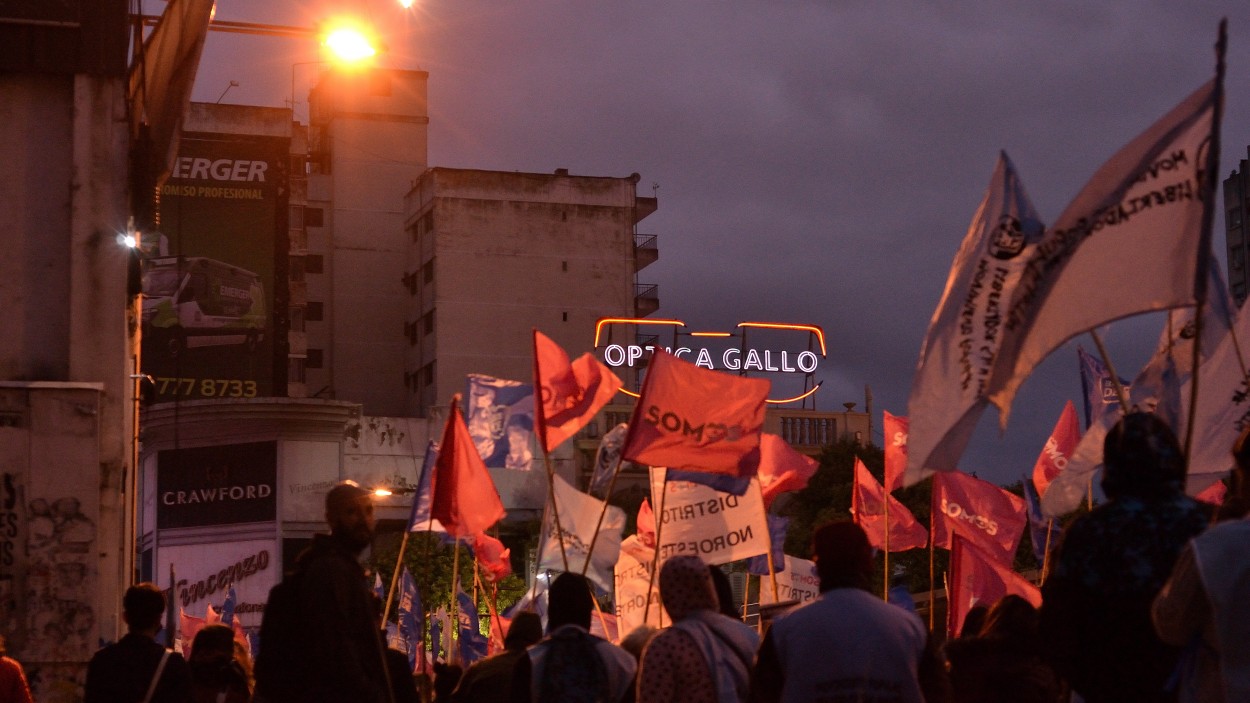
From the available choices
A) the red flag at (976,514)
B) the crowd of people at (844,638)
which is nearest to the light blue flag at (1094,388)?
the red flag at (976,514)

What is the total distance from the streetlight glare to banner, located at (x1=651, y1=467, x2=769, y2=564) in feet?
14.3

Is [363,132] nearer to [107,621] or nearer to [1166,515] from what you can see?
[107,621]

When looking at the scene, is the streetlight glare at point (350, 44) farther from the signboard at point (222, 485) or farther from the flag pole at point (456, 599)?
the signboard at point (222, 485)

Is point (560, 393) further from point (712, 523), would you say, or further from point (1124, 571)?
point (1124, 571)

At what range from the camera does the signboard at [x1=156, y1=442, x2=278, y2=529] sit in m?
54.4

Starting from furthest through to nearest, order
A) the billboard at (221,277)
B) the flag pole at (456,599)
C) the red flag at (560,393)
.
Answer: the billboard at (221,277)
the flag pole at (456,599)
the red flag at (560,393)

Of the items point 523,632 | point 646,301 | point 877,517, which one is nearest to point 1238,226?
point 646,301

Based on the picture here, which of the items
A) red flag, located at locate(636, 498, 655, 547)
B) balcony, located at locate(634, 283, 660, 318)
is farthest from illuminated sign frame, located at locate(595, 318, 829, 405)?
red flag, located at locate(636, 498, 655, 547)

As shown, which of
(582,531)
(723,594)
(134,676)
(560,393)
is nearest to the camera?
(723,594)

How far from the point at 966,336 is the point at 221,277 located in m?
49.0

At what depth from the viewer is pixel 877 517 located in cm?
2016

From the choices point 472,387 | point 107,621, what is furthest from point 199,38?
point 107,621

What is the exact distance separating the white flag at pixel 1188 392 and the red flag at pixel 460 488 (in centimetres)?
445

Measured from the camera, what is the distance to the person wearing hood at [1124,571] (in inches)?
205
